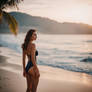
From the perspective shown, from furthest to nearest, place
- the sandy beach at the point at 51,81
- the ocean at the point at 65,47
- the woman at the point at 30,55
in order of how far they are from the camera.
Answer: the ocean at the point at 65,47 < the sandy beach at the point at 51,81 < the woman at the point at 30,55

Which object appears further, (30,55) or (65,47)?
(65,47)

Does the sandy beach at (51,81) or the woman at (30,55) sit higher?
the woman at (30,55)

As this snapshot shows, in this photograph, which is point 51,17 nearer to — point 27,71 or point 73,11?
point 73,11

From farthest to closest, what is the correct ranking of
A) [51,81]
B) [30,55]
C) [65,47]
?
1. [65,47]
2. [51,81]
3. [30,55]

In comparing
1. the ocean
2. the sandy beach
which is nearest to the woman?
the sandy beach

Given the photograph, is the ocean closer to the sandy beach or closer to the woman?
the sandy beach

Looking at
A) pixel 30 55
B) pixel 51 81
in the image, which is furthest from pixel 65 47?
pixel 30 55

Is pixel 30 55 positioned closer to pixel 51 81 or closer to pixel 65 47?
pixel 51 81

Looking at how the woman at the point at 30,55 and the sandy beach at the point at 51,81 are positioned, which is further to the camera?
the sandy beach at the point at 51,81

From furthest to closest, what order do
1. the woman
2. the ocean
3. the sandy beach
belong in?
the ocean < the sandy beach < the woman

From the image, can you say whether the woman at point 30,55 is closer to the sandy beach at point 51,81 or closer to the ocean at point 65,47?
the sandy beach at point 51,81

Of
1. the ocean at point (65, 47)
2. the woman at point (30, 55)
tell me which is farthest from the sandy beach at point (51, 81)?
the woman at point (30, 55)

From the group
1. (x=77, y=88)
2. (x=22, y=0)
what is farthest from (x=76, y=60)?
(x=22, y=0)

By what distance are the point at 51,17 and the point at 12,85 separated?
4.83 ft
